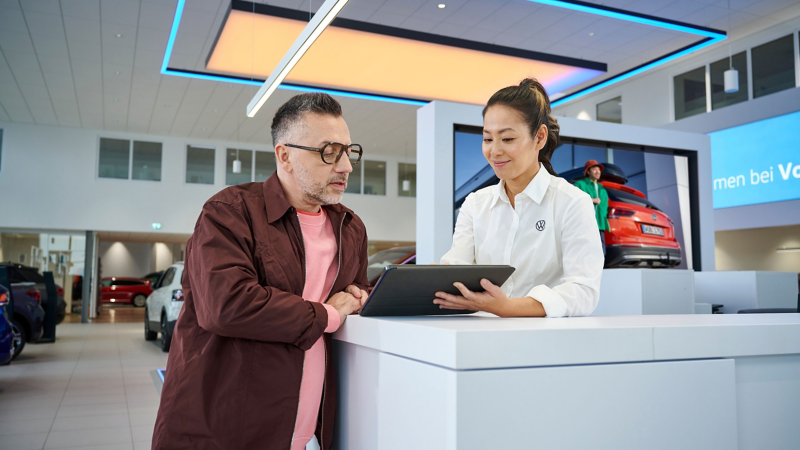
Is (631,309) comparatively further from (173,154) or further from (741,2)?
(173,154)

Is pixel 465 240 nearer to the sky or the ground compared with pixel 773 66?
nearer to the ground

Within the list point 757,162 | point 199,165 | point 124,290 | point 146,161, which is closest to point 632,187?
point 757,162

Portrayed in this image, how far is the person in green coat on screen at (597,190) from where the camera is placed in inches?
216

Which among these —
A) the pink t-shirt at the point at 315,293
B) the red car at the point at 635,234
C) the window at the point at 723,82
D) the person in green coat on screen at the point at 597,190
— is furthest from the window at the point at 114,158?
the pink t-shirt at the point at 315,293

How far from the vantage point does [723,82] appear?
10148 millimetres

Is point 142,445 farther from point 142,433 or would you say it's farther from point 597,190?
point 597,190

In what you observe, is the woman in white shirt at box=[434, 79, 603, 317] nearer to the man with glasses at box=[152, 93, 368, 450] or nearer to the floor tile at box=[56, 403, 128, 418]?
the man with glasses at box=[152, 93, 368, 450]

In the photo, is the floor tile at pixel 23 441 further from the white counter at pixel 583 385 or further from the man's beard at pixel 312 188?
the white counter at pixel 583 385

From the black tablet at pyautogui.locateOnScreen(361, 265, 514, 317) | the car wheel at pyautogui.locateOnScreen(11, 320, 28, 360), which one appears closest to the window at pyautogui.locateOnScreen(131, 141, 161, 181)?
the car wheel at pyautogui.locateOnScreen(11, 320, 28, 360)

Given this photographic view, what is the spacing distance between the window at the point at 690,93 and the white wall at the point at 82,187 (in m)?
10.5

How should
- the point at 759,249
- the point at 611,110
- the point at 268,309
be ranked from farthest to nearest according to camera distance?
the point at 611,110, the point at 759,249, the point at 268,309

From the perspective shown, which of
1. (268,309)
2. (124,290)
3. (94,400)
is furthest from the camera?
(124,290)

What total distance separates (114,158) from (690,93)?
13068mm

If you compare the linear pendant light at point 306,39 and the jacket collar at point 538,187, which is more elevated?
the linear pendant light at point 306,39
